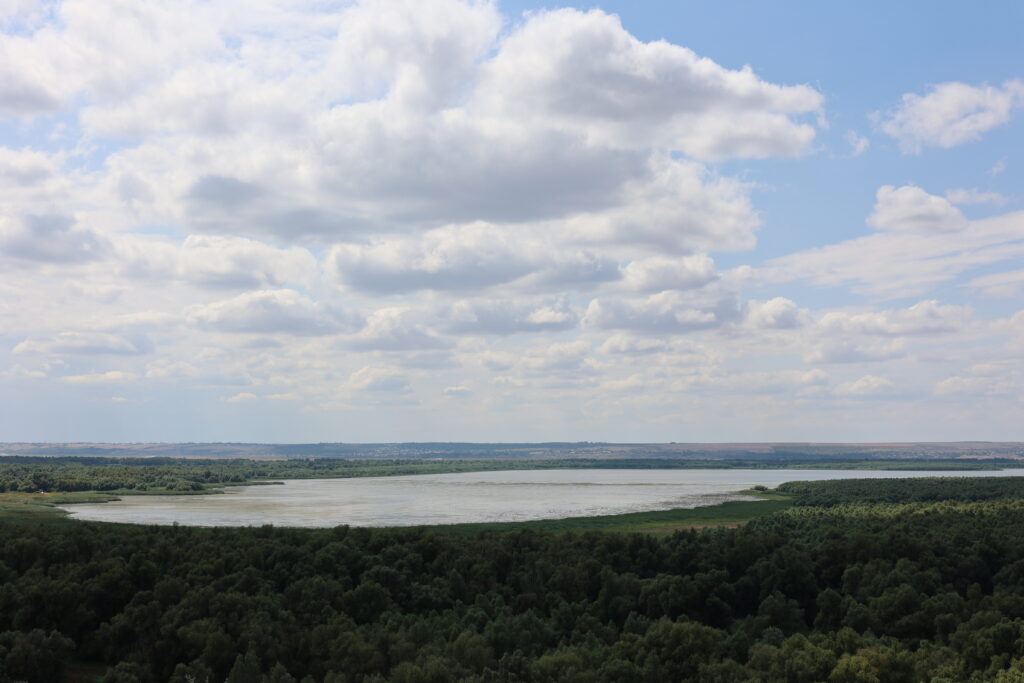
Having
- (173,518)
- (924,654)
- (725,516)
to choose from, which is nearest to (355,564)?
(924,654)

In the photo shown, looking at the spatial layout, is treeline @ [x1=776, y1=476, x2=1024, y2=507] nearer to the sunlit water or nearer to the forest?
the sunlit water

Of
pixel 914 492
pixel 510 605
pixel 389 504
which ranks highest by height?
pixel 914 492

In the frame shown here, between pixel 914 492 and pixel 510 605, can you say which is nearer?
pixel 510 605

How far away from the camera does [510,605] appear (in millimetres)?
55281

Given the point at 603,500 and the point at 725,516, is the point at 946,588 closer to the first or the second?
the point at 725,516

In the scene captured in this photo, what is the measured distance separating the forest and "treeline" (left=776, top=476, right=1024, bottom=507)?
151ft

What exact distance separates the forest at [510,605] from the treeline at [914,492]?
46.0 meters

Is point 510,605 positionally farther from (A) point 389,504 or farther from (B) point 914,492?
(B) point 914,492

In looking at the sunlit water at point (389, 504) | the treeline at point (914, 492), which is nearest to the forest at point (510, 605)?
the sunlit water at point (389, 504)

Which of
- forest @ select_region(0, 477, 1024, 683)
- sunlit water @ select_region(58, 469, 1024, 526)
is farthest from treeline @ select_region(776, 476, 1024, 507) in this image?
forest @ select_region(0, 477, 1024, 683)

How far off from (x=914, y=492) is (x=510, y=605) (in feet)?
307

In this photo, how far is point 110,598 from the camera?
169 feet

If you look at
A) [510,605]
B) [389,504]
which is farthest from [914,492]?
[510,605]

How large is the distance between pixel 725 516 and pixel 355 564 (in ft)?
206
